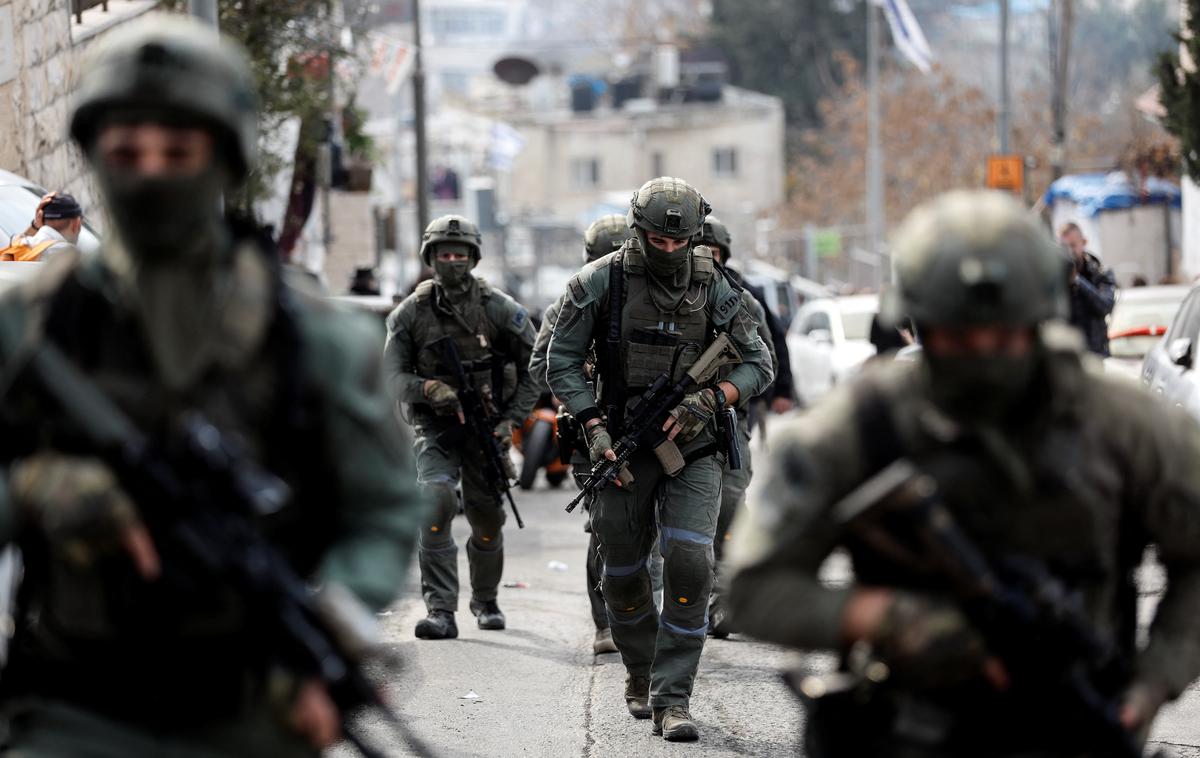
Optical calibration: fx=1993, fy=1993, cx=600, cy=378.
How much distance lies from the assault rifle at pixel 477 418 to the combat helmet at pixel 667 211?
87.1 inches

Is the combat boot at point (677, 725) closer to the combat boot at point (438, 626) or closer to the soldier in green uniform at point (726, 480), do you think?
the soldier in green uniform at point (726, 480)

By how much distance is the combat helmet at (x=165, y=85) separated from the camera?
2959 mm

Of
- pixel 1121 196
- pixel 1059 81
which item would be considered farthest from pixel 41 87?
pixel 1121 196

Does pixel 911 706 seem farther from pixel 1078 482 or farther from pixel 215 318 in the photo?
pixel 215 318

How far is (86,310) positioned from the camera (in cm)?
299

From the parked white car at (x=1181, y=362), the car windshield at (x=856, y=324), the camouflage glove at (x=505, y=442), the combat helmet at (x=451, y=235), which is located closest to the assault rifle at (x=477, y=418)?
the camouflage glove at (x=505, y=442)

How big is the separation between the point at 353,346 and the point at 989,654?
1103mm

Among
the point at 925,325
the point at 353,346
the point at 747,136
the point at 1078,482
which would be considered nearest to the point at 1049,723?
the point at 1078,482

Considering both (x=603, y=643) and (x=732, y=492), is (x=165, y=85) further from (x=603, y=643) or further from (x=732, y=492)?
(x=732, y=492)

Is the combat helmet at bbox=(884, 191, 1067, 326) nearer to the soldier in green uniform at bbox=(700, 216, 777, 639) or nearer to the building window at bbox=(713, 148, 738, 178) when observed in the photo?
Result: the soldier in green uniform at bbox=(700, 216, 777, 639)

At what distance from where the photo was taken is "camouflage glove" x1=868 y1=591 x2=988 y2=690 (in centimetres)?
305

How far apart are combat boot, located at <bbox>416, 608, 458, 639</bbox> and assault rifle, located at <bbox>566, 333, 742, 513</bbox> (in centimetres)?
180

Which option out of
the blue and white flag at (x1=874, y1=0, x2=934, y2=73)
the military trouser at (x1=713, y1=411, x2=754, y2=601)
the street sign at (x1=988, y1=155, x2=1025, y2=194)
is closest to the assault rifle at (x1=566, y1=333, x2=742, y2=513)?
the military trouser at (x1=713, y1=411, x2=754, y2=601)

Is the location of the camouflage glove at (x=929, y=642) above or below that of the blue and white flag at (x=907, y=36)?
above
